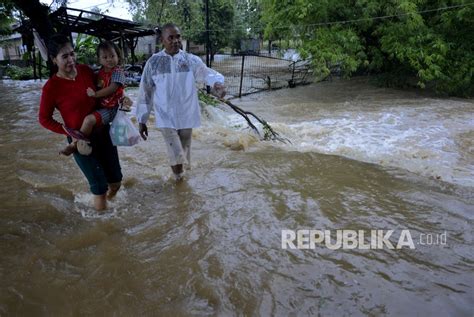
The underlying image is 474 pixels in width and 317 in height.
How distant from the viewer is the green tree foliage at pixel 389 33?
11.0 metres

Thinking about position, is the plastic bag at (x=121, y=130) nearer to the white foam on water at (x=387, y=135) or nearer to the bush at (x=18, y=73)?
the white foam on water at (x=387, y=135)

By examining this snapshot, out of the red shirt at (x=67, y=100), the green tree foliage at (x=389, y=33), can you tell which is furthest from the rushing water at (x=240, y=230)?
the green tree foliage at (x=389, y=33)

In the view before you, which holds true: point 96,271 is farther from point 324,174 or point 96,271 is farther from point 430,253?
point 324,174

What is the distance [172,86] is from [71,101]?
1.16 metres

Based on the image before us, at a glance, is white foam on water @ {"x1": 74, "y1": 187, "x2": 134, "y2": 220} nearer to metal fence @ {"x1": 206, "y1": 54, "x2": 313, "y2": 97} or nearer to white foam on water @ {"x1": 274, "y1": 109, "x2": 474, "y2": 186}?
white foam on water @ {"x1": 274, "y1": 109, "x2": 474, "y2": 186}

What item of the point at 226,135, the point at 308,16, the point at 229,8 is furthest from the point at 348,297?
the point at 229,8

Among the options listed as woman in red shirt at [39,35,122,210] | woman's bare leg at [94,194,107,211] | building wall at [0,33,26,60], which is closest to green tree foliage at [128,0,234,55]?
building wall at [0,33,26,60]

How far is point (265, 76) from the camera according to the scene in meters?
16.1

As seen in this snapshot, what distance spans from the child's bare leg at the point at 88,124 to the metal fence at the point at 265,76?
9843 mm

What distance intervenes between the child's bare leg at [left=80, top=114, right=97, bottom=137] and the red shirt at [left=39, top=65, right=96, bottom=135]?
0.11 ft

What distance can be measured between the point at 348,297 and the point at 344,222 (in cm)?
109

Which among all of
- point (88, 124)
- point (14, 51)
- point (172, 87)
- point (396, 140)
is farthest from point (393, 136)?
point (14, 51)

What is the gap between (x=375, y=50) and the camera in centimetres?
1274

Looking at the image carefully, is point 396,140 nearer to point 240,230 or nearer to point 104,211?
point 240,230
